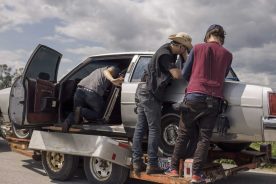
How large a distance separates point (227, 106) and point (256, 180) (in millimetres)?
2491

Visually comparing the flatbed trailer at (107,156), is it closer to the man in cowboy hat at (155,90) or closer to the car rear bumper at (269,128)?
the man in cowboy hat at (155,90)

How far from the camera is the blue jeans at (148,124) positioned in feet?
18.4

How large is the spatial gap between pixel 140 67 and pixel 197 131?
168cm

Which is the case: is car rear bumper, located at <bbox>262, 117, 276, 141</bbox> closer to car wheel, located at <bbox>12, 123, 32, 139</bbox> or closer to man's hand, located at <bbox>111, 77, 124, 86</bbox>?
man's hand, located at <bbox>111, 77, 124, 86</bbox>

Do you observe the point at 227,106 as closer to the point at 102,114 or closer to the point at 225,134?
the point at 225,134

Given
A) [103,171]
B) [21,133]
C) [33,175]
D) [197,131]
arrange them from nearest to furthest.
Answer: [197,131], [103,171], [33,175], [21,133]

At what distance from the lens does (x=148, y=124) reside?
18.5ft

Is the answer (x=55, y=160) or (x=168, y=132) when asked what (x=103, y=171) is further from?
(x=168, y=132)

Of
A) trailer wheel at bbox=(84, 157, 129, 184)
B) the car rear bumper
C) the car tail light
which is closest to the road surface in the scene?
trailer wheel at bbox=(84, 157, 129, 184)

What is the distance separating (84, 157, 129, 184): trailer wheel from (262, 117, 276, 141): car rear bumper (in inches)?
75.7

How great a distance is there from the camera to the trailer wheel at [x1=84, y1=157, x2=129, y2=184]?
603 centimetres

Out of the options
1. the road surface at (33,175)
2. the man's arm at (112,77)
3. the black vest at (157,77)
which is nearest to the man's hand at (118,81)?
the man's arm at (112,77)

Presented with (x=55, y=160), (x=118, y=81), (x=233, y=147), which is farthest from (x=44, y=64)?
(x=233, y=147)

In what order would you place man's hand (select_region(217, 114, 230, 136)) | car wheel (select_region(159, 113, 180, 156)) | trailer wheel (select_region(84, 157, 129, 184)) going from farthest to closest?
trailer wheel (select_region(84, 157, 129, 184))
car wheel (select_region(159, 113, 180, 156))
man's hand (select_region(217, 114, 230, 136))
